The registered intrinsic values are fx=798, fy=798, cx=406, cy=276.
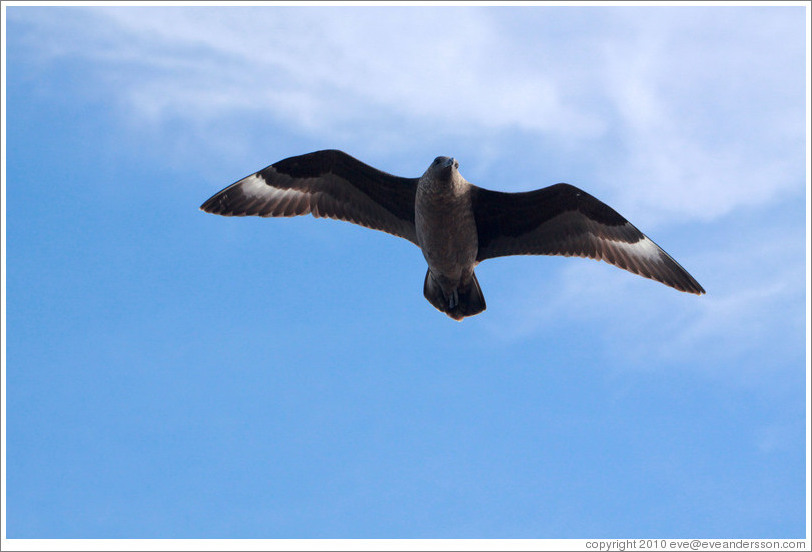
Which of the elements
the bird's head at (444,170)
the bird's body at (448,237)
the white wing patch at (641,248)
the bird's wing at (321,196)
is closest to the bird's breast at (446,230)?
the bird's body at (448,237)

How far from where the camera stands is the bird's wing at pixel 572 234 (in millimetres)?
7570

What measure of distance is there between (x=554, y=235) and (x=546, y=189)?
0.51 m

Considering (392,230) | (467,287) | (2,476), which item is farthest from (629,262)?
(2,476)

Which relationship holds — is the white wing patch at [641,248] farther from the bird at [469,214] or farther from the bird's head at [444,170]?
the bird's head at [444,170]

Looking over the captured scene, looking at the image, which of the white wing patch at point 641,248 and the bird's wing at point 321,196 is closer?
the bird's wing at point 321,196

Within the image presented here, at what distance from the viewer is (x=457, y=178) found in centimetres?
702

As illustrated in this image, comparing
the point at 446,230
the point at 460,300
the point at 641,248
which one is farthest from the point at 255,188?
the point at 641,248

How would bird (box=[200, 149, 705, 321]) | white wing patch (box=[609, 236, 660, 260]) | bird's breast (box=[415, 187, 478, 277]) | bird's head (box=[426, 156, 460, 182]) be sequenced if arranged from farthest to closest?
white wing patch (box=[609, 236, 660, 260])
bird (box=[200, 149, 705, 321])
bird's breast (box=[415, 187, 478, 277])
bird's head (box=[426, 156, 460, 182])

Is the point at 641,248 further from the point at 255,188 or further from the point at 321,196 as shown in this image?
the point at 255,188

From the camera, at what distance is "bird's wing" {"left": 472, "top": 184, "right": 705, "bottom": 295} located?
7.57 m

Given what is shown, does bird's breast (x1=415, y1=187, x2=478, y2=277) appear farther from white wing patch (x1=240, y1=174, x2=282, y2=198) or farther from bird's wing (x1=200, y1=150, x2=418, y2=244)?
white wing patch (x1=240, y1=174, x2=282, y2=198)

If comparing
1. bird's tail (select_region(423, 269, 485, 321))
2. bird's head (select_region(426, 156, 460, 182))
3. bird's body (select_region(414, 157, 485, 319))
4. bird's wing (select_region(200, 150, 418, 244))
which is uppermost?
bird's wing (select_region(200, 150, 418, 244))

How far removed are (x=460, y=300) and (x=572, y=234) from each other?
127 cm

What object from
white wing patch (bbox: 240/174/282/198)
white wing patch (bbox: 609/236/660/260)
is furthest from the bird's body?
white wing patch (bbox: 240/174/282/198)
